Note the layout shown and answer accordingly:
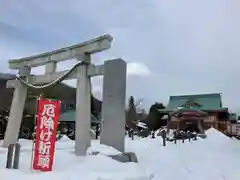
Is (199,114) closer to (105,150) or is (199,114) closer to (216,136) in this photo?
(216,136)

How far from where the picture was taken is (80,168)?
22.1 ft

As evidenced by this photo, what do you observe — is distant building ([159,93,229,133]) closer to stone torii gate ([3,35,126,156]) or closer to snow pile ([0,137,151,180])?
stone torii gate ([3,35,126,156])

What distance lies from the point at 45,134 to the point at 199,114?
30.6 metres

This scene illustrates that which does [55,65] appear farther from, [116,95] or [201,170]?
A: [201,170]

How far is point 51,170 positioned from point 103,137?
311 centimetres

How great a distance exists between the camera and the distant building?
115ft

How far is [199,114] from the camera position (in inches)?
1368

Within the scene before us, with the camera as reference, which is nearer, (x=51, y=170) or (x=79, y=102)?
(x=51, y=170)

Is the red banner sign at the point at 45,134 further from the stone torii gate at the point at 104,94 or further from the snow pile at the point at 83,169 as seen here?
the stone torii gate at the point at 104,94

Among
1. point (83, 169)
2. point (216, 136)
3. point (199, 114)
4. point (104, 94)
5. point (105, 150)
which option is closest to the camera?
point (83, 169)

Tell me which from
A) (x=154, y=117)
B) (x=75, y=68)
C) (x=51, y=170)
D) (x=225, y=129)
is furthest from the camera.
A: (x=154, y=117)

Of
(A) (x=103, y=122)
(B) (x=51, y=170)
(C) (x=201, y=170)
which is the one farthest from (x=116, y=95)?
(C) (x=201, y=170)

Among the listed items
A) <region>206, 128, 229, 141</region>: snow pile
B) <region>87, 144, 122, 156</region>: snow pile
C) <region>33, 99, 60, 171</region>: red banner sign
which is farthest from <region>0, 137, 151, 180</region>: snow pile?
<region>206, 128, 229, 141</region>: snow pile

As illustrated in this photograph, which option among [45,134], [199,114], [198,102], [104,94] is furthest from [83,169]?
[198,102]
